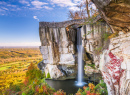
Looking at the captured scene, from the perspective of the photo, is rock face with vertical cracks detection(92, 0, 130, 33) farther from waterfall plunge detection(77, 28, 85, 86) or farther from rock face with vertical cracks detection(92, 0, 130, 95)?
waterfall plunge detection(77, 28, 85, 86)

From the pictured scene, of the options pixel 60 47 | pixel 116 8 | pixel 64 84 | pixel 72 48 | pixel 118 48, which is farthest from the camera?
pixel 60 47

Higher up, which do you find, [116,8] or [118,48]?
[116,8]

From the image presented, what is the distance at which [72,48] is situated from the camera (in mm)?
14930

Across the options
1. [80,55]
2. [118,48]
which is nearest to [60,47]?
[80,55]

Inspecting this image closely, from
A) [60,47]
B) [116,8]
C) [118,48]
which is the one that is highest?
[116,8]

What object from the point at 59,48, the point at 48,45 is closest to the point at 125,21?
the point at 59,48

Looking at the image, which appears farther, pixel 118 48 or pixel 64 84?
pixel 64 84

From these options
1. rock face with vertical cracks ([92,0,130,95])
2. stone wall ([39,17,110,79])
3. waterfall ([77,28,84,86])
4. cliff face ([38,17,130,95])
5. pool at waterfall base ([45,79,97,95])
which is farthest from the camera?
waterfall ([77,28,84,86])

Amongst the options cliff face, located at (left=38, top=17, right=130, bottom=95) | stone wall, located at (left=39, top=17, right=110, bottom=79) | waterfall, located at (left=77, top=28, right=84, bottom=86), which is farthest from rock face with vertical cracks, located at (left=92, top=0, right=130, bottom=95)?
stone wall, located at (left=39, top=17, right=110, bottom=79)

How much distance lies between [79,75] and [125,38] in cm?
1174

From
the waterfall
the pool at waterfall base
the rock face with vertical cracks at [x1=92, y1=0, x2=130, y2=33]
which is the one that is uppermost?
the rock face with vertical cracks at [x1=92, y1=0, x2=130, y2=33]

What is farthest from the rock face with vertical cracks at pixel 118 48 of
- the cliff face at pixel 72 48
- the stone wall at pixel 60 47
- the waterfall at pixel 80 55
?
the stone wall at pixel 60 47

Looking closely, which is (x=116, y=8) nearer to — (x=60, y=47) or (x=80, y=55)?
(x=80, y=55)

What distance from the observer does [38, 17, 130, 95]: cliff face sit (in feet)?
22.8
